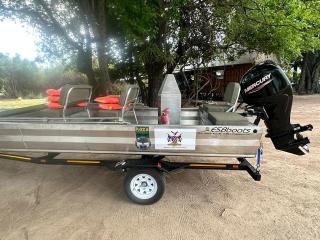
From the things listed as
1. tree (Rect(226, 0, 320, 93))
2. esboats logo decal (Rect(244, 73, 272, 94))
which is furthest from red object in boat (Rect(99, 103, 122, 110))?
tree (Rect(226, 0, 320, 93))

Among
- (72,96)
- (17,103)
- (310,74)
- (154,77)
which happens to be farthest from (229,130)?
(310,74)

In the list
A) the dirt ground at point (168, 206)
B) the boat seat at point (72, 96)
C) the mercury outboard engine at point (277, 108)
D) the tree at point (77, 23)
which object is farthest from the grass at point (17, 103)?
the mercury outboard engine at point (277, 108)

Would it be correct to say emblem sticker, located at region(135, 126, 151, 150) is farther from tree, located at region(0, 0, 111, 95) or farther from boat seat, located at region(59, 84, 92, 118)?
tree, located at region(0, 0, 111, 95)

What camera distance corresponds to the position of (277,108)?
3406mm

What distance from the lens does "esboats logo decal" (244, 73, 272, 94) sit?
339cm

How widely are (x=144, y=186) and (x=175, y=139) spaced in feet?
2.53

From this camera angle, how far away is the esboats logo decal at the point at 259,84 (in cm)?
339

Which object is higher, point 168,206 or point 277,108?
point 277,108

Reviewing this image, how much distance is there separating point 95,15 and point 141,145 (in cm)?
487

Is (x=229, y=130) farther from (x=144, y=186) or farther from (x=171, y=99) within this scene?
(x=144, y=186)

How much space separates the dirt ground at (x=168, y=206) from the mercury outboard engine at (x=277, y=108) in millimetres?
734

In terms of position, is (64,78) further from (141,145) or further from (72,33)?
(141,145)

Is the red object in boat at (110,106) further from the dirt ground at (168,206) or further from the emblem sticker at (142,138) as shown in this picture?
the dirt ground at (168,206)

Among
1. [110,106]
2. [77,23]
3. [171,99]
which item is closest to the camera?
[171,99]
